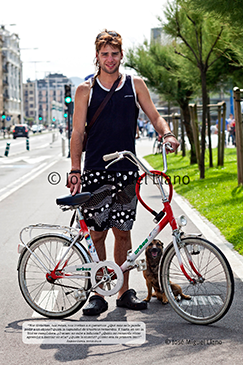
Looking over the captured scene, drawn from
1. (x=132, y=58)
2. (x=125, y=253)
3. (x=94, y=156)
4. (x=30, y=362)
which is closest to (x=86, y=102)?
(x=94, y=156)

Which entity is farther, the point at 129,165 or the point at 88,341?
the point at 129,165

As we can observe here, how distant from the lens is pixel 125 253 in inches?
176

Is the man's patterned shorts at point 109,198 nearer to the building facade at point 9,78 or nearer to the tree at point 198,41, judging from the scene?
the tree at point 198,41

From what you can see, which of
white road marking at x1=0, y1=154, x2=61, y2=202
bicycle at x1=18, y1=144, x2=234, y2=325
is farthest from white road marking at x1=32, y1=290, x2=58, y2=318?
white road marking at x1=0, y1=154, x2=61, y2=202

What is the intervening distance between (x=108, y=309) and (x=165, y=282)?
0.59 metres

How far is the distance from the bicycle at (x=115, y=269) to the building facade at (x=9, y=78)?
113143mm

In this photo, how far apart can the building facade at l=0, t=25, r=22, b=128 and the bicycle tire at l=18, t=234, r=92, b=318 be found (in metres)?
113

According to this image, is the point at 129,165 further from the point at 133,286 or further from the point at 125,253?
the point at 133,286

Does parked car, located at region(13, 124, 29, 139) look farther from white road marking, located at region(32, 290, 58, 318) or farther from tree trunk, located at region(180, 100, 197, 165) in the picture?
white road marking, located at region(32, 290, 58, 318)

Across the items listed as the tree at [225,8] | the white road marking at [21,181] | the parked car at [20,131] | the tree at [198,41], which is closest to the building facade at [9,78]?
the parked car at [20,131]

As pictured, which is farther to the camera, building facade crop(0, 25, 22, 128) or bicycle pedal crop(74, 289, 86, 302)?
building facade crop(0, 25, 22, 128)

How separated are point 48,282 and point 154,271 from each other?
820mm

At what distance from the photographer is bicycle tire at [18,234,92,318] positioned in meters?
4.23

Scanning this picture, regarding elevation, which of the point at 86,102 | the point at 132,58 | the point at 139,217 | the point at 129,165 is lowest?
the point at 139,217
